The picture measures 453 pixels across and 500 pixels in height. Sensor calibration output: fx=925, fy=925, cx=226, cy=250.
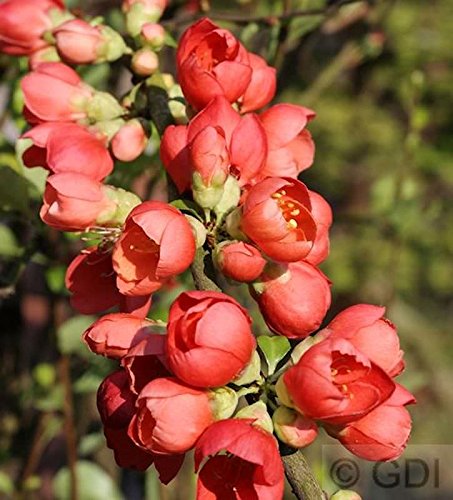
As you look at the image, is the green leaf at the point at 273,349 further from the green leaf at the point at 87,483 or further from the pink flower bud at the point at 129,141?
the green leaf at the point at 87,483

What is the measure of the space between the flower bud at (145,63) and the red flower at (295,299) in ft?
0.90

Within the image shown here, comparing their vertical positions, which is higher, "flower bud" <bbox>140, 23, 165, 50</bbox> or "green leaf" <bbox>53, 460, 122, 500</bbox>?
"flower bud" <bbox>140, 23, 165, 50</bbox>

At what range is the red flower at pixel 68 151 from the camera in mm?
803

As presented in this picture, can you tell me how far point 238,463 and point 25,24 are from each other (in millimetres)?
549

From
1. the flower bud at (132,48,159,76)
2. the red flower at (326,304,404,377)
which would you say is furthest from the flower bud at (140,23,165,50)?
the red flower at (326,304,404,377)

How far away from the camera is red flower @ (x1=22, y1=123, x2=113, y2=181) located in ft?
2.64

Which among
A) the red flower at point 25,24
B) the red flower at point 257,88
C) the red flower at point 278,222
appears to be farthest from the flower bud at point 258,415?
the red flower at point 25,24

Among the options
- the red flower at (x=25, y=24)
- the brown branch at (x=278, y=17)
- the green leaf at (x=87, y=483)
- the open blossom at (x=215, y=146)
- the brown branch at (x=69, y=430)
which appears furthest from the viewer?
the green leaf at (x=87, y=483)

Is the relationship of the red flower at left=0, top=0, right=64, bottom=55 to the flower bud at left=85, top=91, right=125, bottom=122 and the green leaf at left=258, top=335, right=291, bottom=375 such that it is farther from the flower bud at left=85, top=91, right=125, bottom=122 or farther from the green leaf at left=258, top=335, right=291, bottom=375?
the green leaf at left=258, top=335, right=291, bottom=375

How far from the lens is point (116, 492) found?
1.46m

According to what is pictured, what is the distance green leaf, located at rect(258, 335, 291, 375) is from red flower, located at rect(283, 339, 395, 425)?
0.06 metres

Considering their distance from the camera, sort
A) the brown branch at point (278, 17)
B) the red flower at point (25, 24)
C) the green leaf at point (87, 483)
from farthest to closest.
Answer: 1. the green leaf at point (87, 483)
2. the brown branch at point (278, 17)
3. the red flower at point (25, 24)

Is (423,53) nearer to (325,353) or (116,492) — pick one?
(116,492)

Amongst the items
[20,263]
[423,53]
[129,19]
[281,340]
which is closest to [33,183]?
[20,263]
